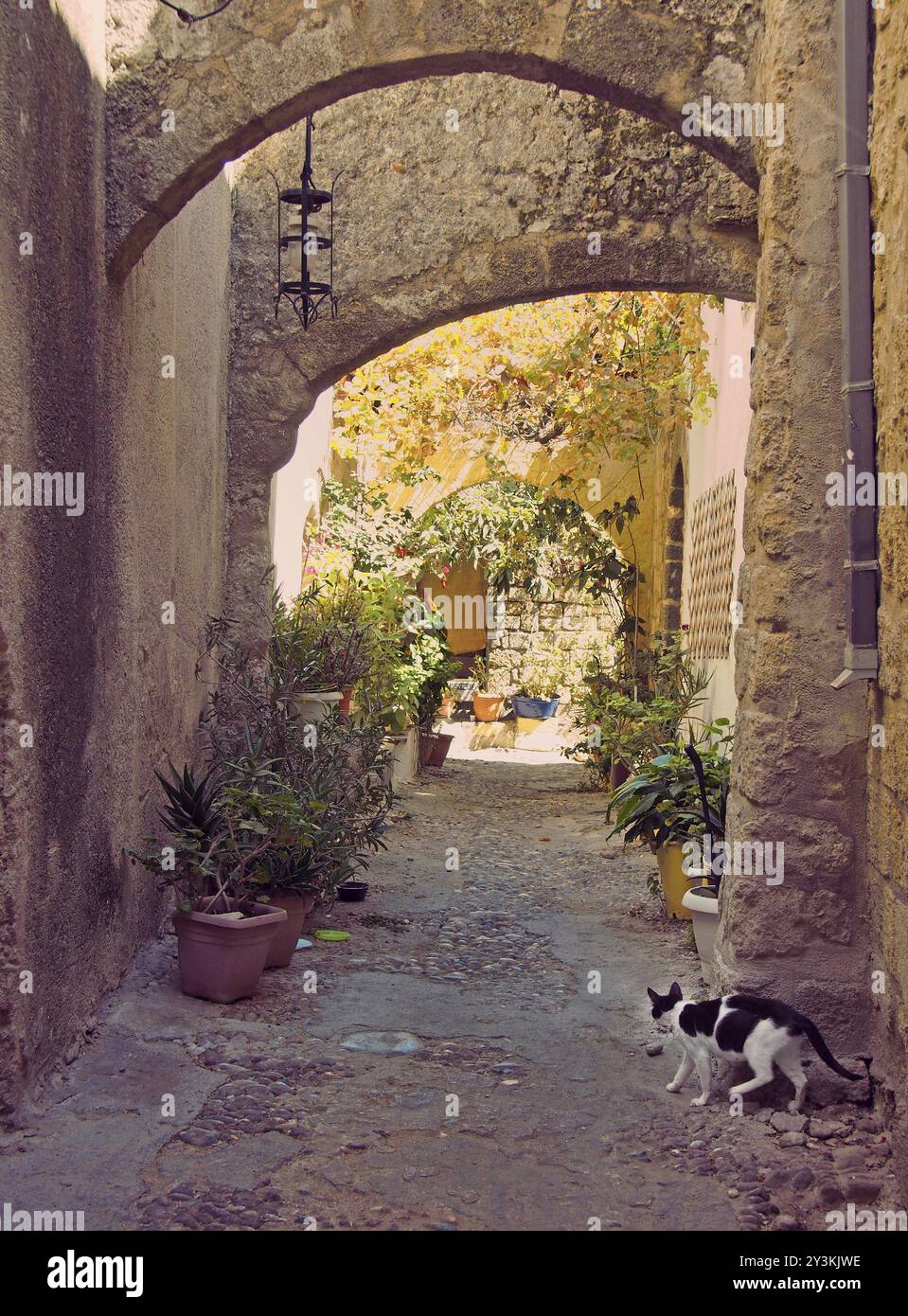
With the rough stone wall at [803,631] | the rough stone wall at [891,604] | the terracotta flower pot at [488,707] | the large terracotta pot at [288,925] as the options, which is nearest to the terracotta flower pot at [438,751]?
the terracotta flower pot at [488,707]

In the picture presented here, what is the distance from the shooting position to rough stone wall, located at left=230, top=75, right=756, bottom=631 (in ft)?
17.4

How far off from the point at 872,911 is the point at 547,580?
11.4 metres

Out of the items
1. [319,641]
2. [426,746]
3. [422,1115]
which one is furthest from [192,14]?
[426,746]

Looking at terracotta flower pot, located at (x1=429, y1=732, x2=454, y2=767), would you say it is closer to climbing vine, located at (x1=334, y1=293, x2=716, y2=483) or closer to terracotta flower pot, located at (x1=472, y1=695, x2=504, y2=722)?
terracotta flower pot, located at (x1=472, y1=695, x2=504, y2=722)

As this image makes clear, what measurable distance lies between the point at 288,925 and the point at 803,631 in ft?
7.81

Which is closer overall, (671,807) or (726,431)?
(671,807)

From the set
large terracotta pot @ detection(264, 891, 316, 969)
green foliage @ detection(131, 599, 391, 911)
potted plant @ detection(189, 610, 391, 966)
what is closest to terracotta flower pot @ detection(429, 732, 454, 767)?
green foliage @ detection(131, 599, 391, 911)

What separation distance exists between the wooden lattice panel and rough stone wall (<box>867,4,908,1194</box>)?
12.6 ft

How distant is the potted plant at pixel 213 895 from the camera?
13.7ft

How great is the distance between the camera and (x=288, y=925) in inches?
191

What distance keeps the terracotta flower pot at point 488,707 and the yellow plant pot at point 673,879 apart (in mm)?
9072

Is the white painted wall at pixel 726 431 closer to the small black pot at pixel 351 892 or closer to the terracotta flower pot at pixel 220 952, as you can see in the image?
the small black pot at pixel 351 892

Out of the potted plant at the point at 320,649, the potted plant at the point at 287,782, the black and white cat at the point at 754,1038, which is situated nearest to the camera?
the black and white cat at the point at 754,1038

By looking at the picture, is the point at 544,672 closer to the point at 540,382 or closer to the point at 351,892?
the point at 540,382
